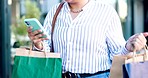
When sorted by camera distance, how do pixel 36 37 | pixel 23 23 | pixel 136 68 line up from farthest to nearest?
1. pixel 23 23
2. pixel 36 37
3. pixel 136 68

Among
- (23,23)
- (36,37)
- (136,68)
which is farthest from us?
(23,23)

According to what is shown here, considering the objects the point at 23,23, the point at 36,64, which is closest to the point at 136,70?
the point at 36,64

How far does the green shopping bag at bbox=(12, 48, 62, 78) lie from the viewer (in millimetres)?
1917

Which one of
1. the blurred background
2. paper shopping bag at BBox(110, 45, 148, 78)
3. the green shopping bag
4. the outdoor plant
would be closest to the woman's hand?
paper shopping bag at BBox(110, 45, 148, 78)

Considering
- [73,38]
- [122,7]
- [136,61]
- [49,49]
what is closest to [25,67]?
[49,49]

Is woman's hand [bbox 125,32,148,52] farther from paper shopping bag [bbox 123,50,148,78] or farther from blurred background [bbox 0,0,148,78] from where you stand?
blurred background [bbox 0,0,148,78]

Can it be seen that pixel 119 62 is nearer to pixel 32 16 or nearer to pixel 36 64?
pixel 36 64

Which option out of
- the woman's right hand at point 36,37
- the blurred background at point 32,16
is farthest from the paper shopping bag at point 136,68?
the blurred background at point 32,16

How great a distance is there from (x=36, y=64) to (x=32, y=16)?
4.52m

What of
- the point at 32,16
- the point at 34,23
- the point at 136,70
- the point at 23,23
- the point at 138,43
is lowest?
the point at 136,70

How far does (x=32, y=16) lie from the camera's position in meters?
6.41

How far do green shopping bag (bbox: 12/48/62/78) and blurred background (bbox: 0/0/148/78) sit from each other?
3.08m

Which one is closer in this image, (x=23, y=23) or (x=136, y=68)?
(x=136, y=68)

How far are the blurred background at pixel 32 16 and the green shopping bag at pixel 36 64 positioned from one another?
3.08 m
